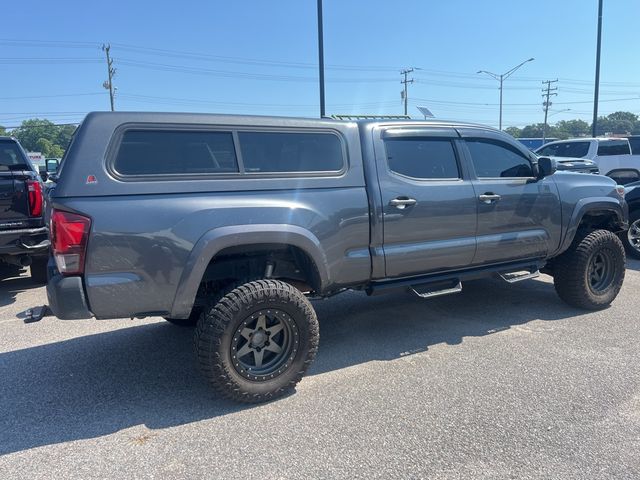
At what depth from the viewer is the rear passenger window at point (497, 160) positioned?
4.82 metres

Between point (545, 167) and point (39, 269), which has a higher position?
point (545, 167)

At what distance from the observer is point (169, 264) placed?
3.27m

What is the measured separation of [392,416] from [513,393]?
950 millimetres

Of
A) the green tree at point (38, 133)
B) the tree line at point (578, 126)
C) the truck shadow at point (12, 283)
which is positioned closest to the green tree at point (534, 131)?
the tree line at point (578, 126)

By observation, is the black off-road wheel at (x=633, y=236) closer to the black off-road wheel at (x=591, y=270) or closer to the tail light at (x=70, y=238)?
the black off-road wheel at (x=591, y=270)

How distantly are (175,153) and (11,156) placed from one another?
463cm

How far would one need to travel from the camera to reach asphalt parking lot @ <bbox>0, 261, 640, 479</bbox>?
284 cm

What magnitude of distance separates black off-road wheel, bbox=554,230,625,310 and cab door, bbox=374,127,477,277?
4.90 feet

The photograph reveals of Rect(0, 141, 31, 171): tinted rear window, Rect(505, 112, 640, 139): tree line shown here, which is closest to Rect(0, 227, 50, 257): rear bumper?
Rect(0, 141, 31, 171): tinted rear window

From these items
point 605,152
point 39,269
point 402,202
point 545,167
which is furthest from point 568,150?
point 39,269

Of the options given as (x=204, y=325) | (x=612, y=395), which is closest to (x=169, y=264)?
(x=204, y=325)

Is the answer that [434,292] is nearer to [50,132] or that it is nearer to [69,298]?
[69,298]

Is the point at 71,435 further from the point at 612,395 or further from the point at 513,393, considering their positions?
the point at 612,395

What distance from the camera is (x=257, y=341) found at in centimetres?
363
